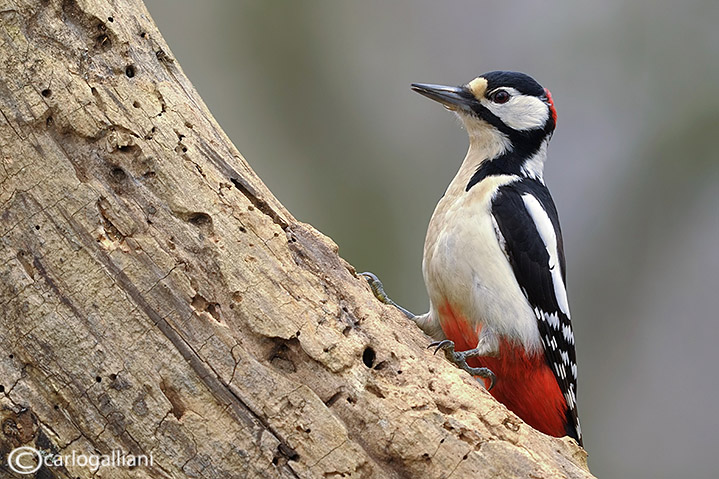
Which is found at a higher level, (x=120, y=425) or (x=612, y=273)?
(x=612, y=273)

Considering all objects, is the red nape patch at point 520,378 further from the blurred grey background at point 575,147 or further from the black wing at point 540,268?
the blurred grey background at point 575,147

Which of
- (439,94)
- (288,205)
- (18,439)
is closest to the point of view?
(18,439)

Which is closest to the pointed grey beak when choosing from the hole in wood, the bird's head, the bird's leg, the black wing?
the bird's head

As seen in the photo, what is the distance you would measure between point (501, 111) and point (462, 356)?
120 cm

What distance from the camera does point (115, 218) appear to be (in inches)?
82.9

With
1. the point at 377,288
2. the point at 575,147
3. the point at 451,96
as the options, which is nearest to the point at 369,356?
the point at 377,288

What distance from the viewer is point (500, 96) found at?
3.50 metres

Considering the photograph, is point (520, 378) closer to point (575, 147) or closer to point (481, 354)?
point (481, 354)

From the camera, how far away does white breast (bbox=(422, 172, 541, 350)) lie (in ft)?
9.93

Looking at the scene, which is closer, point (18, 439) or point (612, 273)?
point (18, 439)

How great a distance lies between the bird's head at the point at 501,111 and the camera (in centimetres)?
347

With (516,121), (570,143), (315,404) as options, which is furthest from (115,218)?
(570,143)

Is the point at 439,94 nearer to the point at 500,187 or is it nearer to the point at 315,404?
the point at 500,187

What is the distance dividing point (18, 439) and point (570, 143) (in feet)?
18.7
